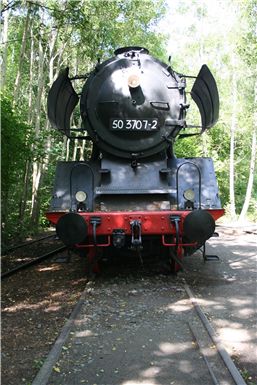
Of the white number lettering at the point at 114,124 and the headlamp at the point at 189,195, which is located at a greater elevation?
the white number lettering at the point at 114,124

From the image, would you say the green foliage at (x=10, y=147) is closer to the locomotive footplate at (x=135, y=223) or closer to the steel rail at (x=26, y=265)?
Answer: the steel rail at (x=26, y=265)

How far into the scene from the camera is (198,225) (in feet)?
17.5

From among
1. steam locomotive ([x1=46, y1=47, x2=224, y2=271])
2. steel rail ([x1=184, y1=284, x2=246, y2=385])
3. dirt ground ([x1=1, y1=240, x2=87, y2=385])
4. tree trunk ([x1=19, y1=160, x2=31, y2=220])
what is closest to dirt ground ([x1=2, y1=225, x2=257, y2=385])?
dirt ground ([x1=1, y1=240, x2=87, y2=385])

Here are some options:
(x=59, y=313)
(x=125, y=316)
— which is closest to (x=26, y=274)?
(x=59, y=313)

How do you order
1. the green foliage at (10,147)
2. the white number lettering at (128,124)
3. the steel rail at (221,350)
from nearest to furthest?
1. the steel rail at (221,350)
2. the white number lettering at (128,124)
3. the green foliage at (10,147)

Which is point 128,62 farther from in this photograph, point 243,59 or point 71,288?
point 243,59

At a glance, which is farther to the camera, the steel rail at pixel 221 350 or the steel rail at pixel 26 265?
the steel rail at pixel 26 265

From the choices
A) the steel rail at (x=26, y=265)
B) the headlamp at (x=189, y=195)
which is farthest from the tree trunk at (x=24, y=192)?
the headlamp at (x=189, y=195)

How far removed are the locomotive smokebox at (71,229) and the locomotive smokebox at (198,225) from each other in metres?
1.24

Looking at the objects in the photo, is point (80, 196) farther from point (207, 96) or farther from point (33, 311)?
point (207, 96)

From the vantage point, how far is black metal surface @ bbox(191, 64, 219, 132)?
257 inches

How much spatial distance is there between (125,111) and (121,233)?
1.80m

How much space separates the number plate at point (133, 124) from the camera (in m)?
6.18

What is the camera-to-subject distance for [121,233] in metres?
5.44
